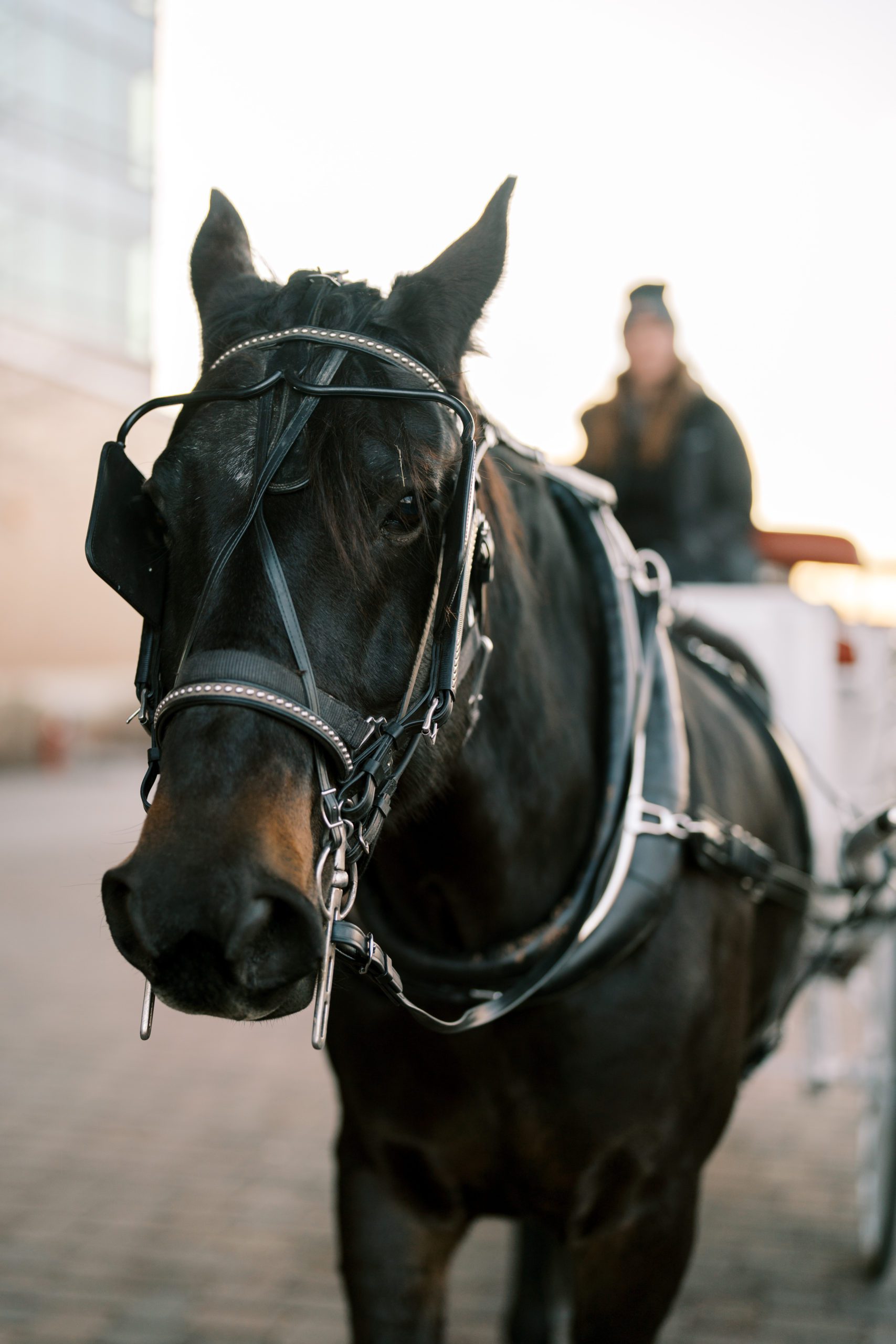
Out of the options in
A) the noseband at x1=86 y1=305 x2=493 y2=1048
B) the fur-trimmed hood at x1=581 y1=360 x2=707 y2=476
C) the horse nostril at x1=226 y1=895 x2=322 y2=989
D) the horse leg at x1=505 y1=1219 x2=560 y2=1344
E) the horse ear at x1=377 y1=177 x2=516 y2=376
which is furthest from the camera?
the fur-trimmed hood at x1=581 y1=360 x2=707 y2=476

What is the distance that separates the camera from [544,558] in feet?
6.04

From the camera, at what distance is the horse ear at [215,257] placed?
1.61 metres

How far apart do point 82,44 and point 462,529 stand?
347 centimetres

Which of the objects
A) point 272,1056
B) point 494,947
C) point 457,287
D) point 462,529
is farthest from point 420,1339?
point 272,1056

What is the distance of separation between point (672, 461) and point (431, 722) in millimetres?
2588

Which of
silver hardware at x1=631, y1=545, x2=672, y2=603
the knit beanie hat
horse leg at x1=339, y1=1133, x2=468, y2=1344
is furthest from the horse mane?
the knit beanie hat

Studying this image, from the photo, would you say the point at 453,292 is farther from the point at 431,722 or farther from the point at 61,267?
the point at 61,267

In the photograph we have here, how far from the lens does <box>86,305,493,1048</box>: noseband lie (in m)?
1.16

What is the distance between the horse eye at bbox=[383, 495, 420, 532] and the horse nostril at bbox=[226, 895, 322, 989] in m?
0.45

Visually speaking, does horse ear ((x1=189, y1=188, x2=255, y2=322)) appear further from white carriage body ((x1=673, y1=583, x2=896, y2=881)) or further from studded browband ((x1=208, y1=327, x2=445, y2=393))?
white carriage body ((x1=673, y1=583, x2=896, y2=881))

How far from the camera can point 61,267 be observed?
4.38 meters

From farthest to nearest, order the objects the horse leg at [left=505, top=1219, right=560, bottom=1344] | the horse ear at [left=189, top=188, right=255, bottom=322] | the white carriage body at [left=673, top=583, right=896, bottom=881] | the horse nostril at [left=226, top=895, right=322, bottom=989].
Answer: the white carriage body at [left=673, top=583, right=896, bottom=881]
the horse leg at [left=505, top=1219, right=560, bottom=1344]
the horse ear at [left=189, top=188, right=255, bottom=322]
the horse nostril at [left=226, top=895, right=322, bottom=989]

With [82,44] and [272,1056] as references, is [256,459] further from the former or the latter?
[272,1056]

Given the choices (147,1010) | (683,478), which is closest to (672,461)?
(683,478)
